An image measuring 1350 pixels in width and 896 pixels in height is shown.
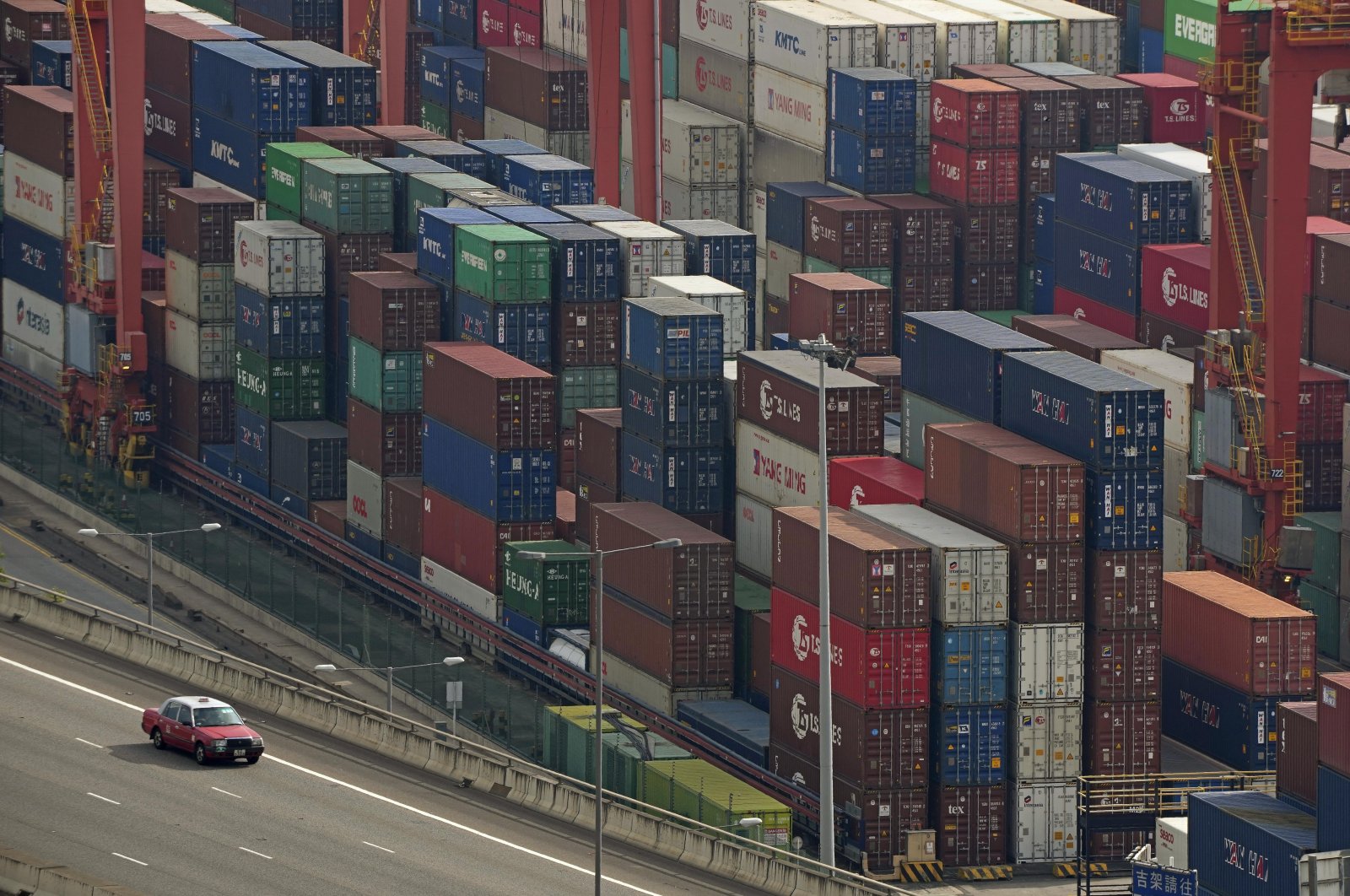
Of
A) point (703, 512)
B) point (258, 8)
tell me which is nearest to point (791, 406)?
point (703, 512)

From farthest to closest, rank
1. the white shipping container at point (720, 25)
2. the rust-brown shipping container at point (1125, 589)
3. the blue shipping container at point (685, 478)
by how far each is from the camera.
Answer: the white shipping container at point (720, 25) < the blue shipping container at point (685, 478) < the rust-brown shipping container at point (1125, 589)

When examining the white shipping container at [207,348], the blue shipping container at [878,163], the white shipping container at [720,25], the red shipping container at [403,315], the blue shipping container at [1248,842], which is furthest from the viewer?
the white shipping container at [720,25]

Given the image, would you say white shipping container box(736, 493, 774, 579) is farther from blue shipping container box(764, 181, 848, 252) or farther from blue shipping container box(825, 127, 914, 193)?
blue shipping container box(825, 127, 914, 193)

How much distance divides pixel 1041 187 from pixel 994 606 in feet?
126

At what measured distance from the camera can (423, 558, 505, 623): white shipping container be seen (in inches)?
4213

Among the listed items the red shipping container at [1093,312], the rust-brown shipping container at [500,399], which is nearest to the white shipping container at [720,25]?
the red shipping container at [1093,312]

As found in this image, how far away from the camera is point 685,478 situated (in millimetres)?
101688

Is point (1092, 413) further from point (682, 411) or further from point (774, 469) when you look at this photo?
point (682, 411)

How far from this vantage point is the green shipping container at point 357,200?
12000cm

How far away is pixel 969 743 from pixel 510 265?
27.1m

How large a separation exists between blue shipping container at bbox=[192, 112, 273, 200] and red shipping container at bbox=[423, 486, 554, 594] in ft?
70.8

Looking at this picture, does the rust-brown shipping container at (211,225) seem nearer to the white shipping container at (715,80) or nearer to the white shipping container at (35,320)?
the white shipping container at (35,320)

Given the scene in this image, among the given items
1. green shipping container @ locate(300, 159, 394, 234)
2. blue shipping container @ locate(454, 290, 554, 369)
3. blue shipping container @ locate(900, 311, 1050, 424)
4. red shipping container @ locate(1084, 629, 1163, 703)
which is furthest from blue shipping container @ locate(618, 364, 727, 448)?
green shipping container @ locate(300, 159, 394, 234)

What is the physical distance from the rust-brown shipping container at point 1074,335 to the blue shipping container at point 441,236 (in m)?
17.6
